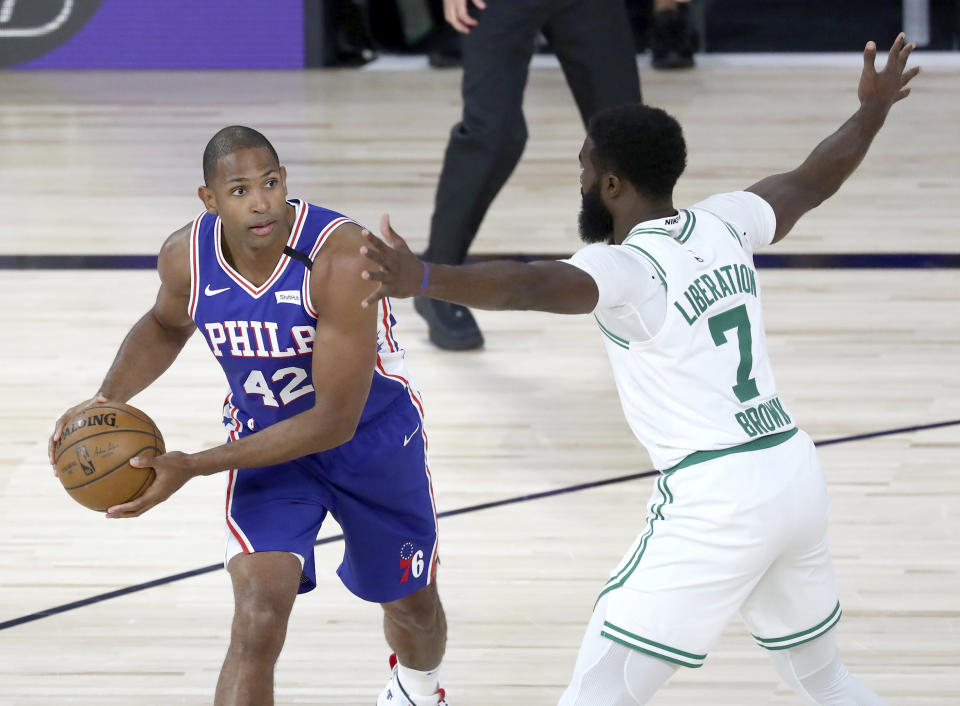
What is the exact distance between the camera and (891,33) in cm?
1085

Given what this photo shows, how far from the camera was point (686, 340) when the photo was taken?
2420 millimetres

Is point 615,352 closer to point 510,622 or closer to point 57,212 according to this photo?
point 510,622

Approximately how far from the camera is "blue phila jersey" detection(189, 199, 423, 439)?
2.69 m

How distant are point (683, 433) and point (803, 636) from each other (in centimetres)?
40

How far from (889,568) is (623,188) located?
5.39ft

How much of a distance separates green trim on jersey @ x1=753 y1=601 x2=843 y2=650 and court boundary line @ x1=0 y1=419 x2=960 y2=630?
5.15ft

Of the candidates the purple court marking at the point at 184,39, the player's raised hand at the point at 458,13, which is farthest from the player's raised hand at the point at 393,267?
the purple court marking at the point at 184,39

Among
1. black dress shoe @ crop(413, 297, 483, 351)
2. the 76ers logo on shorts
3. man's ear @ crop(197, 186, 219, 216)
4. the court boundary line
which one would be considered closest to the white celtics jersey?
the 76ers logo on shorts

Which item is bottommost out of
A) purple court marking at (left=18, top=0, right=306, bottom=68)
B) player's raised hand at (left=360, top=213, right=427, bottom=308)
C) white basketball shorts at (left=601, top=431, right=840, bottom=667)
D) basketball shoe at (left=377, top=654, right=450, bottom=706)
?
purple court marking at (left=18, top=0, right=306, bottom=68)

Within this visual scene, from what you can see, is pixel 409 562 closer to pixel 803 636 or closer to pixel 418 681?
pixel 418 681

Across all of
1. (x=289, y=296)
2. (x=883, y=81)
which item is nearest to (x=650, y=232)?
(x=289, y=296)

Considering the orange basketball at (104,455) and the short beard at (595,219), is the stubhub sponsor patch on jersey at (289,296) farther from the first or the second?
the short beard at (595,219)

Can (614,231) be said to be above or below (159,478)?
above

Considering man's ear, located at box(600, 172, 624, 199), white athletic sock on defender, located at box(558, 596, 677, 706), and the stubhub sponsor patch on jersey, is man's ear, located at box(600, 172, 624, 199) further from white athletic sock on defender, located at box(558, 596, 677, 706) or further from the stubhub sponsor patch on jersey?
white athletic sock on defender, located at box(558, 596, 677, 706)
